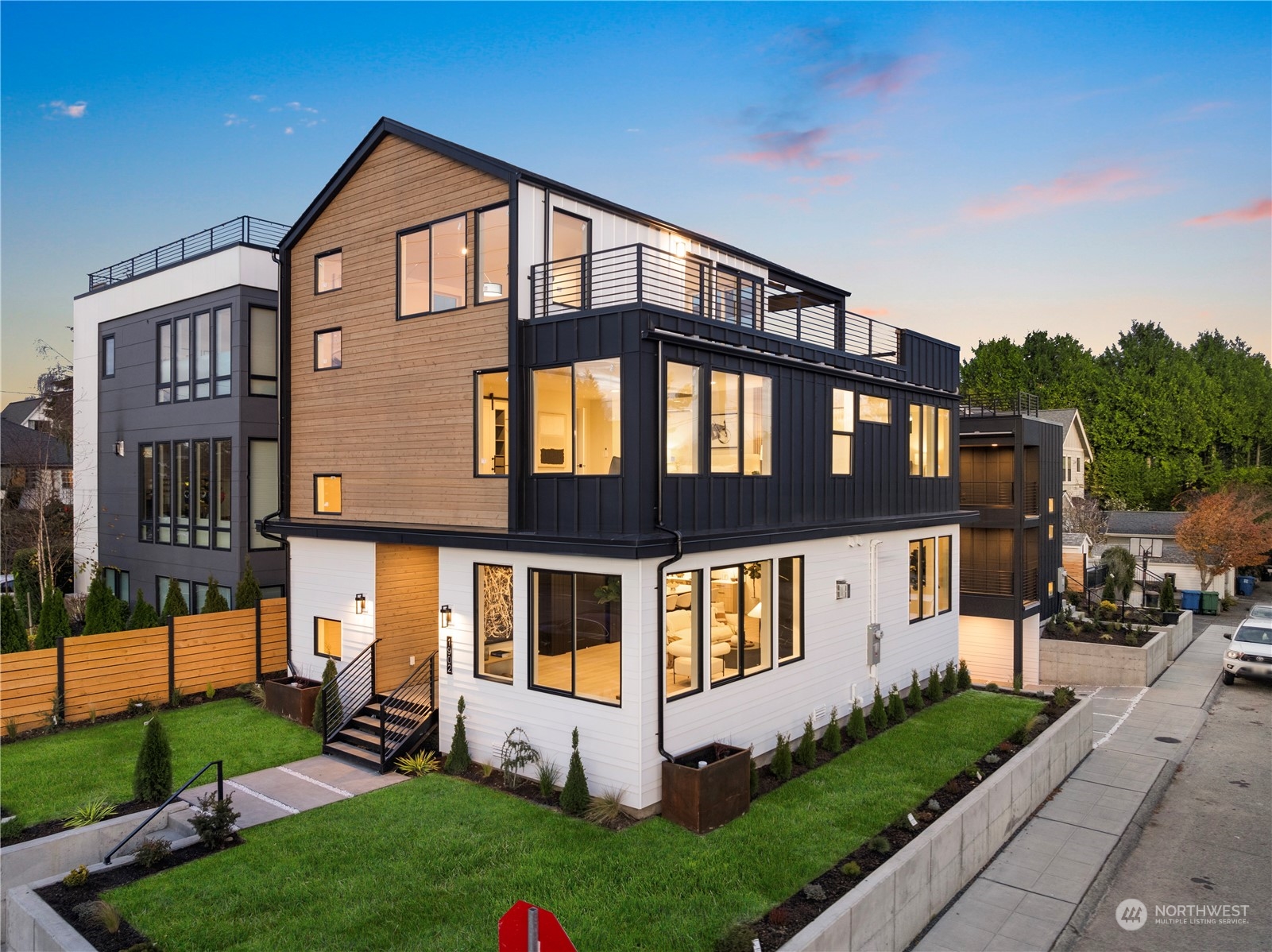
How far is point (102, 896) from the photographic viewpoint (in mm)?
7473

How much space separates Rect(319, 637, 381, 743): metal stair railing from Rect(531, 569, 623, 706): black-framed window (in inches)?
166

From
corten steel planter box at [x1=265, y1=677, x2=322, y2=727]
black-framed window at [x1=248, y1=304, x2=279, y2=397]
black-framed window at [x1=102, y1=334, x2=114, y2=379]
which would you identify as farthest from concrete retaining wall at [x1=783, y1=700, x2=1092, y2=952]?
black-framed window at [x1=102, y1=334, x2=114, y2=379]

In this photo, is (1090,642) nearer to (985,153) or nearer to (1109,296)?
(985,153)

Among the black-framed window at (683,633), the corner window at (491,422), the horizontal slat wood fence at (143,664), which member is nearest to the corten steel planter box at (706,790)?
the black-framed window at (683,633)

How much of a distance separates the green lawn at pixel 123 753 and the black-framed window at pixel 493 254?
8170mm

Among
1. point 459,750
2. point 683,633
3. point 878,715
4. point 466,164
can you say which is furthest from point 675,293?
point 878,715

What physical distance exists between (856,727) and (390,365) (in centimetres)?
1039

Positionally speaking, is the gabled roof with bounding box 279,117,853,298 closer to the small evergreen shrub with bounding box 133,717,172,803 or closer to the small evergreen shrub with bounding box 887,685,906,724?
the small evergreen shrub with bounding box 133,717,172,803

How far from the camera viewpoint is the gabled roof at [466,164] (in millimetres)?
11383

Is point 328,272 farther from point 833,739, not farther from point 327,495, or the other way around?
point 833,739

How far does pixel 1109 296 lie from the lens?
223ft

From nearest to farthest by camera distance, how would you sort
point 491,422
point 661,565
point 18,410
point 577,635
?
point 661,565 → point 577,635 → point 491,422 → point 18,410

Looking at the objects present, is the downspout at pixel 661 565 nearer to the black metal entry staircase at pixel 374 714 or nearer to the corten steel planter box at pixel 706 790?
the corten steel planter box at pixel 706 790

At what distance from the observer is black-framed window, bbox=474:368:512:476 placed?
11.4 metres
